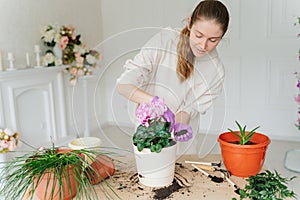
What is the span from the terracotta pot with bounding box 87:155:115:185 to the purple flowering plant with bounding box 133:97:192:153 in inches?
5.8

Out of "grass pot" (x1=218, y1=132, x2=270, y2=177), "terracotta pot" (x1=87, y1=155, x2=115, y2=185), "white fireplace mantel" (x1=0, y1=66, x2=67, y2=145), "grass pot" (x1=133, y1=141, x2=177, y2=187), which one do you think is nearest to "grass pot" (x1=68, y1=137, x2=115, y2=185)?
"terracotta pot" (x1=87, y1=155, x2=115, y2=185)

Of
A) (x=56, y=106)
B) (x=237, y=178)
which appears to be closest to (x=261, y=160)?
(x=237, y=178)

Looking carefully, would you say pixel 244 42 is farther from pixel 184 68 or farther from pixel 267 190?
pixel 267 190

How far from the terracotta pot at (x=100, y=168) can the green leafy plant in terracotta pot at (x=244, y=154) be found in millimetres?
403

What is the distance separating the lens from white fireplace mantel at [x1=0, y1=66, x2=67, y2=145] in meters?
2.71

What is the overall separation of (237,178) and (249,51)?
2717 mm

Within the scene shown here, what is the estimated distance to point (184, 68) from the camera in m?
1.21

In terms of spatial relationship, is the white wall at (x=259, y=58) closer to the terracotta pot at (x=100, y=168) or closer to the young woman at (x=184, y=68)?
the young woman at (x=184, y=68)

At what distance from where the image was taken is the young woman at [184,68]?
1.13 metres

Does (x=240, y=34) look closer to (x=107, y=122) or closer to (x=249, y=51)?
(x=249, y=51)

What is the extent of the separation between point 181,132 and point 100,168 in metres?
0.30

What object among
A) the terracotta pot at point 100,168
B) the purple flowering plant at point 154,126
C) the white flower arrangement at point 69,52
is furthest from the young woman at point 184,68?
the white flower arrangement at point 69,52

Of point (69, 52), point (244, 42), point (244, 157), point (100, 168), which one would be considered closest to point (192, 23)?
point (244, 157)

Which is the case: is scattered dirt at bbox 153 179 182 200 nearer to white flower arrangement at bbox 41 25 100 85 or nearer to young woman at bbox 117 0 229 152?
young woman at bbox 117 0 229 152
